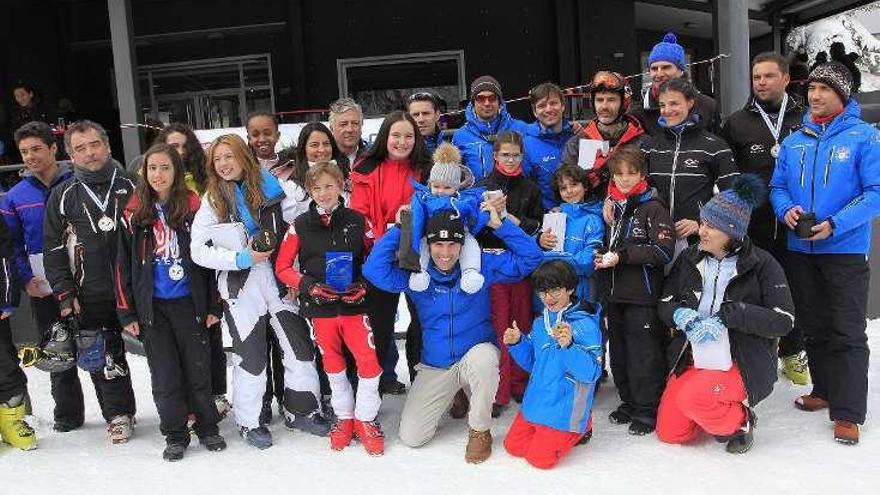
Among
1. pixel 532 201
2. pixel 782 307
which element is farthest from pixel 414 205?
pixel 782 307

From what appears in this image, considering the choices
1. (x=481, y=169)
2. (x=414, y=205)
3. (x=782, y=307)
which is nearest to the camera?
(x=782, y=307)

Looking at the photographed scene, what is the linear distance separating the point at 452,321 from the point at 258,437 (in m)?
1.14

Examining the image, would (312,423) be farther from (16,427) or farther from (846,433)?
(846,433)

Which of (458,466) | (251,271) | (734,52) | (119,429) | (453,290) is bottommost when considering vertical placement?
(458,466)

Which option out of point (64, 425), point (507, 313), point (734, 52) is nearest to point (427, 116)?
point (507, 313)

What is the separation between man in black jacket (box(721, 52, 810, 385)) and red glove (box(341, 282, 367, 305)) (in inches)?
82.5

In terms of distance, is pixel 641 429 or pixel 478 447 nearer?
pixel 478 447

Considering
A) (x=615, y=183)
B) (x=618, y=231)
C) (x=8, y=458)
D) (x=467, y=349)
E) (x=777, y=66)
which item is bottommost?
(x=8, y=458)

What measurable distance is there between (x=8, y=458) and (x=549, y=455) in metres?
2.71

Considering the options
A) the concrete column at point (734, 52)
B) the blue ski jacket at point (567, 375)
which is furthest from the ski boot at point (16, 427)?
the concrete column at point (734, 52)

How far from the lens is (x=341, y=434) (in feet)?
11.1

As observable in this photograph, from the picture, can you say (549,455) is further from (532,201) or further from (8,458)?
(8,458)

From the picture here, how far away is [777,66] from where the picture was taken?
346 cm

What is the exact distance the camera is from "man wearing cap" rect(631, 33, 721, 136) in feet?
11.7
